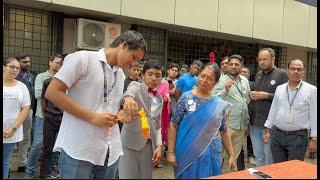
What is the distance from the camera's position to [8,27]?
20.4 ft

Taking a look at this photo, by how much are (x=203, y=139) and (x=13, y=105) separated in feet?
7.01

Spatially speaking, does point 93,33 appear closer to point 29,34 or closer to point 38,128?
point 29,34

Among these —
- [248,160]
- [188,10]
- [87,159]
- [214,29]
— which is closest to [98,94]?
[87,159]

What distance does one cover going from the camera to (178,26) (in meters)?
7.64

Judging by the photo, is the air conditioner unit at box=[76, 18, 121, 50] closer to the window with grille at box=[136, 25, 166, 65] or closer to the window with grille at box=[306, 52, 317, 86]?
the window with grille at box=[136, 25, 166, 65]

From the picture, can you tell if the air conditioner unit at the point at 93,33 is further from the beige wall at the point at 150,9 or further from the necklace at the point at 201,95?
the necklace at the point at 201,95

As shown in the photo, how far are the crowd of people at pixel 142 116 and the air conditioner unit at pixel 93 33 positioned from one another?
1408mm

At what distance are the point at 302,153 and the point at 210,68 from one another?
1.56 m

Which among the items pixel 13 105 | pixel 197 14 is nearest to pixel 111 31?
pixel 197 14

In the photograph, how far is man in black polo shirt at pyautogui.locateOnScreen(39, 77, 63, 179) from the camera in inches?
188

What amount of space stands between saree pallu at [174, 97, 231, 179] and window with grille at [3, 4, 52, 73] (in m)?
3.95

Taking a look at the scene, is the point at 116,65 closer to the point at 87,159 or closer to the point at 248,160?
the point at 87,159

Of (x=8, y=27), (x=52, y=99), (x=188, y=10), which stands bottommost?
(x=52, y=99)

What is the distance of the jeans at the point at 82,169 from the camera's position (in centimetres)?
210
